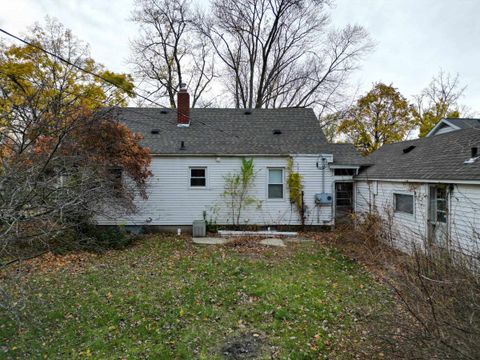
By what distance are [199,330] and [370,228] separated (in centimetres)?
685

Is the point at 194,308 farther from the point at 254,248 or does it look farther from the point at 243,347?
the point at 254,248

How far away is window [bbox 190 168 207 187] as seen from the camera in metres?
11.8

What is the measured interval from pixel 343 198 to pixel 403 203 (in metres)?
4.01

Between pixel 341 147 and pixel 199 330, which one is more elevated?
pixel 341 147

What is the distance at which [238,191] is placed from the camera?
11.8 meters

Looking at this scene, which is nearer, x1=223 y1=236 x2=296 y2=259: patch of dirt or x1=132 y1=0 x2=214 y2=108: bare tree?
x1=223 y1=236 x2=296 y2=259: patch of dirt

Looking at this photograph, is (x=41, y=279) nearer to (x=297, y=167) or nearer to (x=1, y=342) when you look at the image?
(x=1, y=342)

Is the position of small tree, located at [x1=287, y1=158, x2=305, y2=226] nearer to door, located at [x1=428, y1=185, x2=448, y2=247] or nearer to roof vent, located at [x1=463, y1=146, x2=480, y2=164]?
door, located at [x1=428, y1=185, x2=448, y2=247]

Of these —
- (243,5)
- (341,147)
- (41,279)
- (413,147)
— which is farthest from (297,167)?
(243,5)

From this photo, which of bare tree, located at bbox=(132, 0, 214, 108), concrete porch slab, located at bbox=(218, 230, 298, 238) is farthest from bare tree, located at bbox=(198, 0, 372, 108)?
concrete porch slab, located at bbox=(218, 230, 298, 238)

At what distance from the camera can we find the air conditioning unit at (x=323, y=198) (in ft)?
38.2

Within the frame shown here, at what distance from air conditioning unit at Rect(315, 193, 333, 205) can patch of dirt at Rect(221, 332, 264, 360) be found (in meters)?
8.31

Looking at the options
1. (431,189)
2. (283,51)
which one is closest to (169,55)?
(283,51)

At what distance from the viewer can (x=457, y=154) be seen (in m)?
7.90
